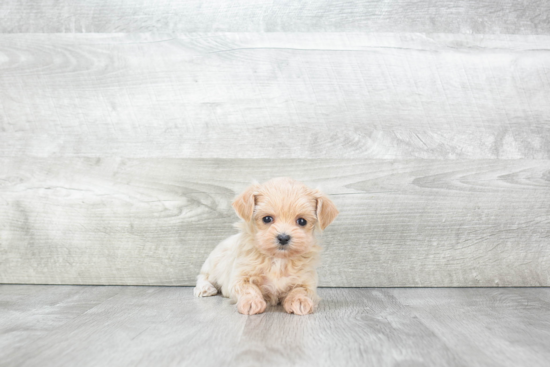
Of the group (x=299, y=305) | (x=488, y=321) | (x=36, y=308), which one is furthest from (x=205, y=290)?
(x=488, y=321)

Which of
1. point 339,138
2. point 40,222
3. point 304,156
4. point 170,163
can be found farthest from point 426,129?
point 40,222

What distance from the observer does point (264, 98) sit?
7.15 feet

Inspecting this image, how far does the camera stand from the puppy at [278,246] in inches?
62.7

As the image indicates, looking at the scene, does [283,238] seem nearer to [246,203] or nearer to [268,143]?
[246,203]

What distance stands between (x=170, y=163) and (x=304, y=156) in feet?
1.96

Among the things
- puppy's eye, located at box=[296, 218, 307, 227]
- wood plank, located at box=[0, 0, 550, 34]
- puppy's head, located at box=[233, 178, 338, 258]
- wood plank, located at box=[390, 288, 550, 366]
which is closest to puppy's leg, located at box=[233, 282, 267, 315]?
puppy's head, located at box=[233, 178, 338, 258]

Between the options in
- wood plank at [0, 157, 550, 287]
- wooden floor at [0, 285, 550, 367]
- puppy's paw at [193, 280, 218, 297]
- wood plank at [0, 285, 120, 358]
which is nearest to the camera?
wooden floor at [0, 285, 550, 367]

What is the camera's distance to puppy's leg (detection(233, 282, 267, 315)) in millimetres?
1597

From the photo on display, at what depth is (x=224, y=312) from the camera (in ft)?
5.31

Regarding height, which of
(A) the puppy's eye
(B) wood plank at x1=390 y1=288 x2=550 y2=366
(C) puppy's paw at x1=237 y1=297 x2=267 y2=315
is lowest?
(C) puppy's paw at x1=237 y1=297 x2=267 y2=315

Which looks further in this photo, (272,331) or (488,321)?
(488,321)

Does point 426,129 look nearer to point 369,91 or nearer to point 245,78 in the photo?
point 369,91

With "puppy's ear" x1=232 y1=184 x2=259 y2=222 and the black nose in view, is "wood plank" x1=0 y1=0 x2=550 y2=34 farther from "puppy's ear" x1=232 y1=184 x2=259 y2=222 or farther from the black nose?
the black nose

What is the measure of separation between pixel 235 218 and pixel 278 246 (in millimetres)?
632
